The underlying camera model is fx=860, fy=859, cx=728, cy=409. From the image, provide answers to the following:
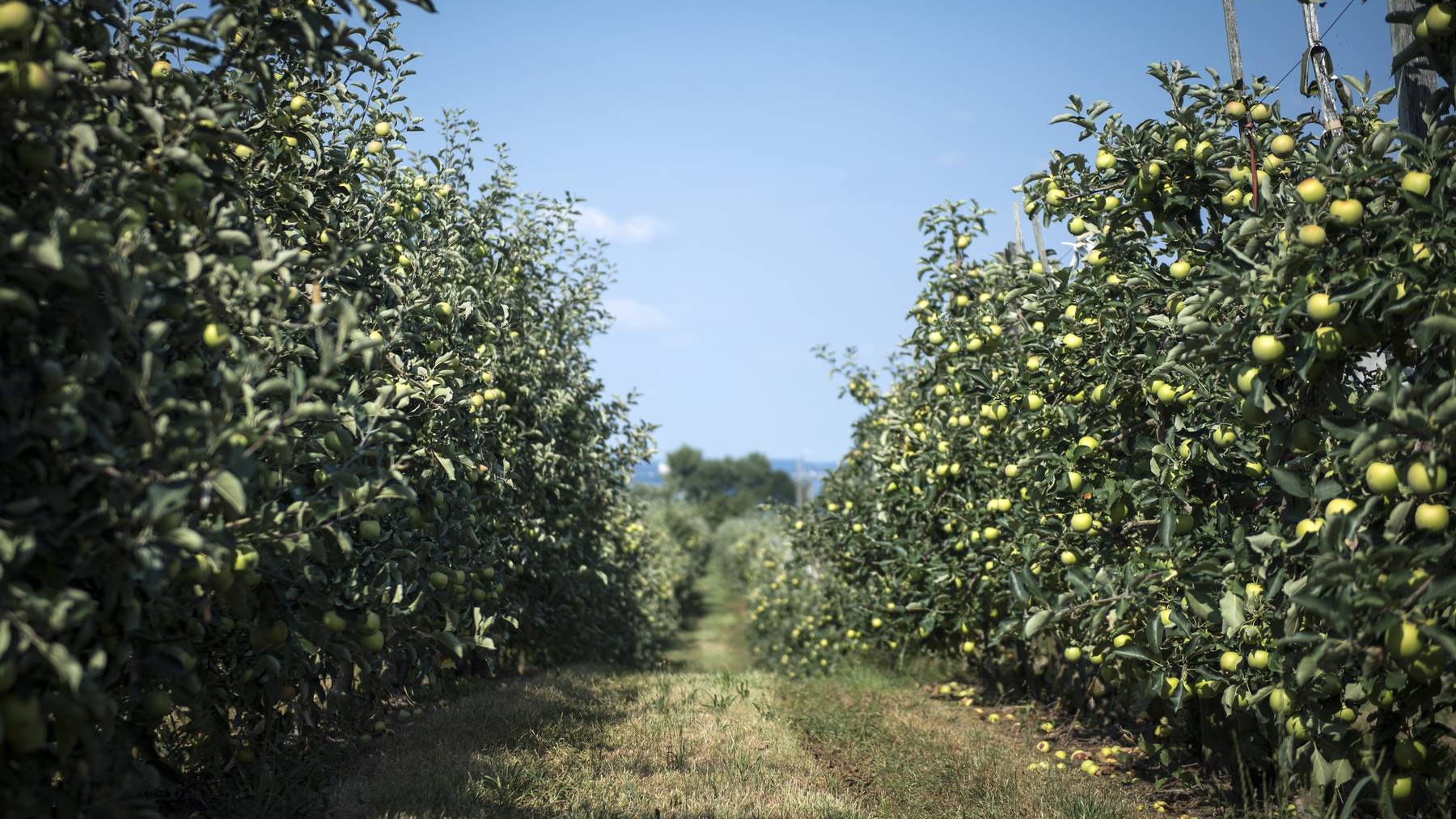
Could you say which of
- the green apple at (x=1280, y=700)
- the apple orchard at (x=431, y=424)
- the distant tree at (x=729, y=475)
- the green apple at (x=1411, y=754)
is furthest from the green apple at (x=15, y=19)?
the distant tree at (x=729, y=475)

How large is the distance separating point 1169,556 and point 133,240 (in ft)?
12.5

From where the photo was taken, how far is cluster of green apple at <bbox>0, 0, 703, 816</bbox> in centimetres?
199

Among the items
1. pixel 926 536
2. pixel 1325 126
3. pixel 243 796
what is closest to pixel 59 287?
pixel 243 796

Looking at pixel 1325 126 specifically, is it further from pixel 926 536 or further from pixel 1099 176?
pixel 926 536

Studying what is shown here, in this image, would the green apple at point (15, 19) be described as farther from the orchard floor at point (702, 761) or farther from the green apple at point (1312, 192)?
the green apple at point (1312, 192)

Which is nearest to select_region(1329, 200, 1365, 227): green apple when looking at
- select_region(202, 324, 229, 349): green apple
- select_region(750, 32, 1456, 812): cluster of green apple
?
select_region(750, 32, 1456, 812): cluster of green apple

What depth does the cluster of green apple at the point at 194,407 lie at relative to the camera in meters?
1.99

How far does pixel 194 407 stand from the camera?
2.08 metres

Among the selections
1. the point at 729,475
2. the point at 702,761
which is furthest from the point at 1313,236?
the point at 729,475

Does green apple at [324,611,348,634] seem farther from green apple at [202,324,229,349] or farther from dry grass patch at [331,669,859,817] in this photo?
green apple at [202,324,229,349]

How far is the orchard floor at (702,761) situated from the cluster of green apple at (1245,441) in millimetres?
895

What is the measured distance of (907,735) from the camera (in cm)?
562

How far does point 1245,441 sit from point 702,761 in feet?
10.4

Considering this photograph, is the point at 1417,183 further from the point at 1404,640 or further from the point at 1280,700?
the point at 1280,700
